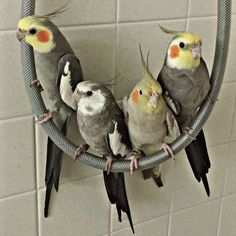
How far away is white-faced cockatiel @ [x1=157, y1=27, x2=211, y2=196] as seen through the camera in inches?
23.9

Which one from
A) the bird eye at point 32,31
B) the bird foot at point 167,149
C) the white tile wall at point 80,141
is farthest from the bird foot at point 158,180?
the bird eye at point 32,31

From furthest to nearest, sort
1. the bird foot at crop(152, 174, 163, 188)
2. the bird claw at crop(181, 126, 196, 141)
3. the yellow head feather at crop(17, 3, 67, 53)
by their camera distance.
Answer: the bird foot at crop(152, 174, 163, 188) → the bird claw at crop(181, 126, 196, 141) → the yellow head feather at crop(17, 3, 67, 53)

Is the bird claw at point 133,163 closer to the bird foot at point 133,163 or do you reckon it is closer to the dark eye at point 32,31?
the bird foot at point 133,163

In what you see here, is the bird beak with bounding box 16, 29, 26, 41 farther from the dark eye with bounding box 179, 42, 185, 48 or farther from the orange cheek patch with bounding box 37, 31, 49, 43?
the dark eye with bounding box 179, 42, 185, 48

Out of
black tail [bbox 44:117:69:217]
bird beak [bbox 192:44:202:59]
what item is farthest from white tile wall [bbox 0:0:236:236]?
bird beak [bbox 192:44:202:59]

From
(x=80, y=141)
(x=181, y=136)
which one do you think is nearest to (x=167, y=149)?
(x=181, y=136)

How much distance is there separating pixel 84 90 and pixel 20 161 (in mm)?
158

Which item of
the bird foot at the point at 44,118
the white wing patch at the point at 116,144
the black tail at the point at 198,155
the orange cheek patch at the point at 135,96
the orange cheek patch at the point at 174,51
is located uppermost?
the orange cheek patch at the point at 174,51

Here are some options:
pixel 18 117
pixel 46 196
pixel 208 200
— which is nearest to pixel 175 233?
pixel 208 200

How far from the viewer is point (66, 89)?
60cm

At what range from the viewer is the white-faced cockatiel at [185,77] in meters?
0.61

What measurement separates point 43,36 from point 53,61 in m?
0.04

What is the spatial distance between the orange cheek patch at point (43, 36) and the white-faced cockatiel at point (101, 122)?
0.23ft

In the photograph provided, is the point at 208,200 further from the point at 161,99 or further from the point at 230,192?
the point at 161,99
